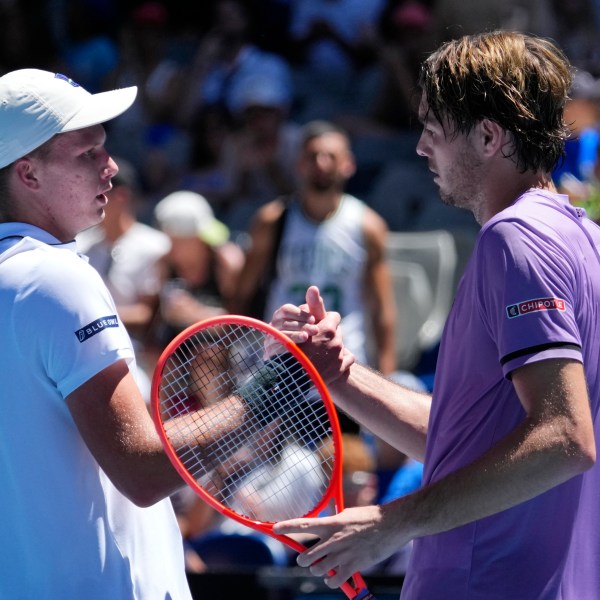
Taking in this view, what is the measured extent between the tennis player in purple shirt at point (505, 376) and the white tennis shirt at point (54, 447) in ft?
1.27

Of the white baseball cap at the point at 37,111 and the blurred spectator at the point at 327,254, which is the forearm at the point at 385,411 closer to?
the white baseball cap at the point at 37,111

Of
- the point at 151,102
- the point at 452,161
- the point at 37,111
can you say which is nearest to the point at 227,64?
the point at 151,102

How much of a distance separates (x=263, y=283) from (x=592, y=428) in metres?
4.58

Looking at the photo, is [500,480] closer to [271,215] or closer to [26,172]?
[26,172]

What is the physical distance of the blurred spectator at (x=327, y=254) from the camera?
20.6 ft

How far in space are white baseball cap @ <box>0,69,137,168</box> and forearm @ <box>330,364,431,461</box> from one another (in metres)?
0.80

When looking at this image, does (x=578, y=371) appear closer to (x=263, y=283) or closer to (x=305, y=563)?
(x=305, y=563)

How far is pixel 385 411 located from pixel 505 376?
59cm

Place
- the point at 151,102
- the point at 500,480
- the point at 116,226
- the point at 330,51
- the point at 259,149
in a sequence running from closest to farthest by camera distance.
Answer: the point at 500,480 < the point at 116,226 < the point at 259,149 < the point at 330,51 < the point at 151,102

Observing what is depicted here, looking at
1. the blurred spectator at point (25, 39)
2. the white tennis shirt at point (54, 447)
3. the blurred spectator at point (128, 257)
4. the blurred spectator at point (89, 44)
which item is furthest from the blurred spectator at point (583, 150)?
the blurred spectator at point (25, 39)

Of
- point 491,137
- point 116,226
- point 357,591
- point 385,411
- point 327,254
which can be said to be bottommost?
point 116,226

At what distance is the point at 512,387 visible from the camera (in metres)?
2.12

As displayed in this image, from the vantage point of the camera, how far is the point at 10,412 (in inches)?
90.7

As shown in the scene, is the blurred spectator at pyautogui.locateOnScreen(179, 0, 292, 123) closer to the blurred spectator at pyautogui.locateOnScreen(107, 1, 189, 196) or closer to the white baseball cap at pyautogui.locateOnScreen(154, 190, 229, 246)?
the blurred spectator at pyautogui.locateOnScreen(107, 1, 189, 196)
